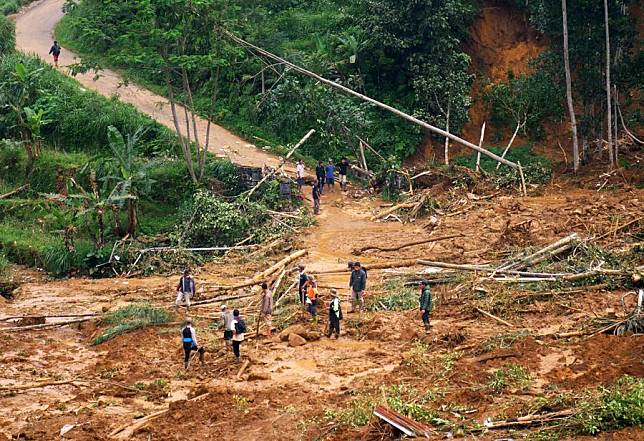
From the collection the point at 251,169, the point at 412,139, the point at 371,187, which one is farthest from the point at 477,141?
the point at 251,169

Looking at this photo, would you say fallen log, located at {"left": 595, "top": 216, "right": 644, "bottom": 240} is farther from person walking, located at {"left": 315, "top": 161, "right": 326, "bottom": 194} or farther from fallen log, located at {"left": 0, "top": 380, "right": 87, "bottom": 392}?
fallen log, located at {"left": 0, "top": 380, "right": 87, "bottom": 392}

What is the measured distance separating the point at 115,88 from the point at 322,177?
11681mm

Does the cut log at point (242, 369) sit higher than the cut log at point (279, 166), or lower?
lower

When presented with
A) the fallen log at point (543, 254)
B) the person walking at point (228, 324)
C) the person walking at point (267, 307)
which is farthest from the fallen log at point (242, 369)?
the fallen log at point (543, 254)

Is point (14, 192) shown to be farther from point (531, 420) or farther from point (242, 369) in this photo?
point (531, 420)

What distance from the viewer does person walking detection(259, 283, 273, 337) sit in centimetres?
1766

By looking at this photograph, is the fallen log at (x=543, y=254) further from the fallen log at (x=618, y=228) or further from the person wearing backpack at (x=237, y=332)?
the person wearing backpack at (x=237, y=332)

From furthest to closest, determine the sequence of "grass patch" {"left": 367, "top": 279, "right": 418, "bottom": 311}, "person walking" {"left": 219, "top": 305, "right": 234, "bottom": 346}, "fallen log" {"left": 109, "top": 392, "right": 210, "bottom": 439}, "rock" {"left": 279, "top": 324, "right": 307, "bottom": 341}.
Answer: "grass patch" {"left": 367, "top": 279, "right": 418, "bottom": 311}
"rock" {"left": 279, "top": 324, "right": 307, "bottom": 341}
"person walking" {"left": 219, "top": 305, "right": 234, "bottom": 346}
"fallen log" {"left": 109, "top": 392, "right": 210, "bottom": 439}

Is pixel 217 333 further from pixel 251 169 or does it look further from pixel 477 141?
pixel 477 141

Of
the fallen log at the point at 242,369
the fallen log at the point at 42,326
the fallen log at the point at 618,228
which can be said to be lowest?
the fallen log at the point at 42,326

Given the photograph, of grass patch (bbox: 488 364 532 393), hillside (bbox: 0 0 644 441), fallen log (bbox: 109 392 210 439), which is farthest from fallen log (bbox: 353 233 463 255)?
fallen log (bbox: 109 392 210 439)

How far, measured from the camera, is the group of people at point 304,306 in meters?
16.5

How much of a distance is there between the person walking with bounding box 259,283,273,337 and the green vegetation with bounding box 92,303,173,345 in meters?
2.37

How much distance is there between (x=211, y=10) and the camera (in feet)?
89.7
